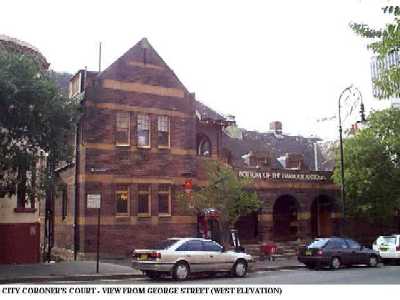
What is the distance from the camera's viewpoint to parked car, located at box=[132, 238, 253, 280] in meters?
18.3

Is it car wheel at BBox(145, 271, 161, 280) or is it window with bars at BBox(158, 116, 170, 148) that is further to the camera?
window with bars at BBox(158, 116, 170, 148)

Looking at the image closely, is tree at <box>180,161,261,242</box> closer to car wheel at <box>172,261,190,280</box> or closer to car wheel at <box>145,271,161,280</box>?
car wheel at <box>145,271,161,280</box>

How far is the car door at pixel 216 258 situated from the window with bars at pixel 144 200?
26.9ft

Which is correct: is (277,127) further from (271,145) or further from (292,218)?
(292,218)

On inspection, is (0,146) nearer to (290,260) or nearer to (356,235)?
(290,260)

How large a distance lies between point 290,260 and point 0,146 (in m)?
15.8

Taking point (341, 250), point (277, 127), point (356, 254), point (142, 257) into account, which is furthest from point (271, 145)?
point (142, 257)

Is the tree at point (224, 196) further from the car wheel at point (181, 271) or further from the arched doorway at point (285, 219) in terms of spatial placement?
the arched doorway at point (285, 219)

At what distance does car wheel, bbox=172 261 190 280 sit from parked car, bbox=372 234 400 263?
12.7 m

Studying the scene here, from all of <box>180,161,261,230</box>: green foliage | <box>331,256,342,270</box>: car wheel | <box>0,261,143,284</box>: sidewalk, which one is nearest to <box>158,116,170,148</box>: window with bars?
<box>180,161,261,230</box>: green foliage

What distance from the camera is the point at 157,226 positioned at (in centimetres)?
2775

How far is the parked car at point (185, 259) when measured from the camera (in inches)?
721

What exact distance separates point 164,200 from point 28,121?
35.3 feet

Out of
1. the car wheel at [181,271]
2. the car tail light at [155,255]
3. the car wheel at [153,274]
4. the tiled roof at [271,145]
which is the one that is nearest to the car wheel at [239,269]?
the car wheel at [181,271]
